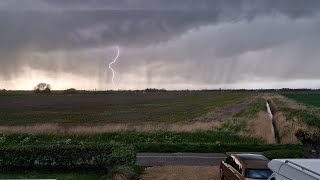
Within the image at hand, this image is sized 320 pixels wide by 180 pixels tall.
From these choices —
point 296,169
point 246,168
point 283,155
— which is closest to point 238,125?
point 283,155

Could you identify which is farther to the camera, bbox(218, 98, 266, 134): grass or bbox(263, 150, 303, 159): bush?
bbox(218, 98, 266, 134): grass

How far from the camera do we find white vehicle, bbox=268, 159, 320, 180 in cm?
702

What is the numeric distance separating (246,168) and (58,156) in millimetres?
9962

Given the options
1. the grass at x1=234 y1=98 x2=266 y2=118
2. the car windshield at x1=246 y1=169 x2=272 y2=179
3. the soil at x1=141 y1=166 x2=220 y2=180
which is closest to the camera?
the car windshield at x1=246 y1=169 x2=272 y2=179

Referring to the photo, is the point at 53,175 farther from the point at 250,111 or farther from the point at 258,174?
the point at 250,111

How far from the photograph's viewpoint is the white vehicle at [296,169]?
7.02m

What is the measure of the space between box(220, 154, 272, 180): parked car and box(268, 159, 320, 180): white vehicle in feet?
20.3

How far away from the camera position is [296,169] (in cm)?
752

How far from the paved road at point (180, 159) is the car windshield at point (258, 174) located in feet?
31.0

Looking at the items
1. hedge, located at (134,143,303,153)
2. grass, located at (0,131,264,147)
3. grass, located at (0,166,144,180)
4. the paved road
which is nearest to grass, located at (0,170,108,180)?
grass, located at (0,166,144,180)

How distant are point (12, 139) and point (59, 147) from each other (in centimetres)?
1312

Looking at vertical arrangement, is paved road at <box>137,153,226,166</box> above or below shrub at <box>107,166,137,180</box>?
below

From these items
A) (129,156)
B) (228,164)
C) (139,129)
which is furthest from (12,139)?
(228,164)

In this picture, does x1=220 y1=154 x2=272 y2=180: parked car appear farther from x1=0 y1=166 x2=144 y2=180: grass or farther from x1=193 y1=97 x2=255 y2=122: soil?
x1=193 y1=97 x2=255 y2=122: soil
